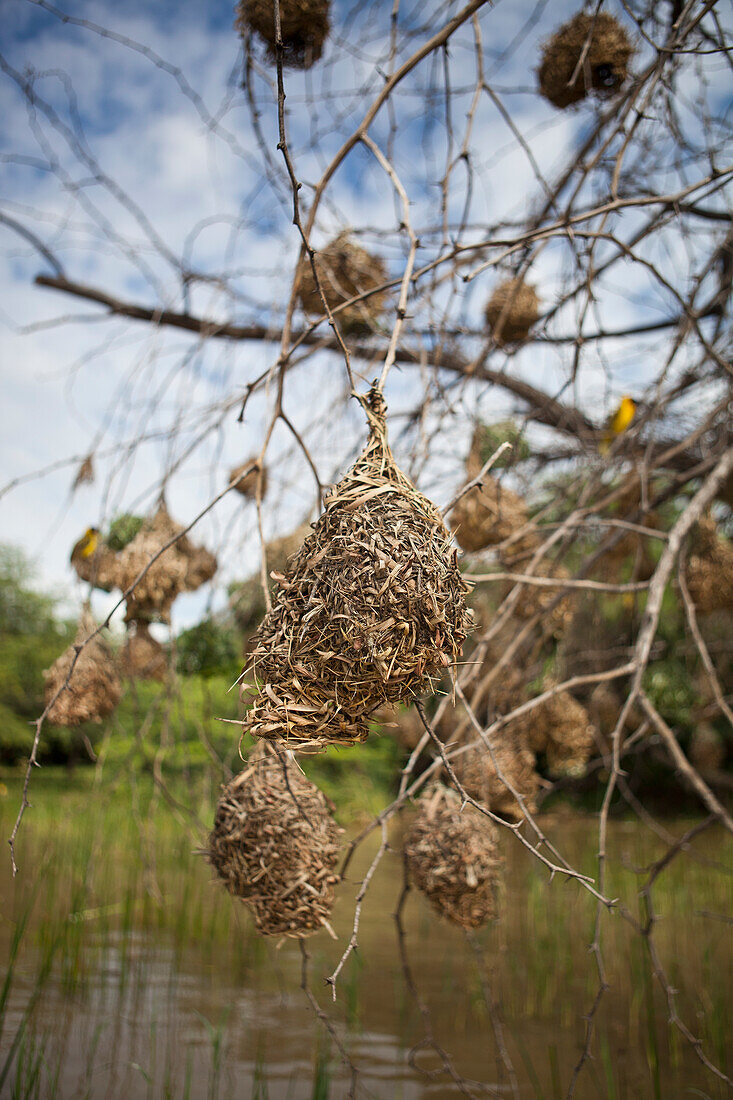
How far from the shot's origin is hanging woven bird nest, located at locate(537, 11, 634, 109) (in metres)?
2.22

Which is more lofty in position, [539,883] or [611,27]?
[611,27]

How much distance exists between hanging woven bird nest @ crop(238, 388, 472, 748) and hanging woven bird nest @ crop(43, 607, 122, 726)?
1.31 metres

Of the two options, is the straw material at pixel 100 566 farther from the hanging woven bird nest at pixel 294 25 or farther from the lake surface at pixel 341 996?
the hanging woven bird nest at pixel 294 25

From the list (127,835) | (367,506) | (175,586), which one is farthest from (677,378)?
(127,835)

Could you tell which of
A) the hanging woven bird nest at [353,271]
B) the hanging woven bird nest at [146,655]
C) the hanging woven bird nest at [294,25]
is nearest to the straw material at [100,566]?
the hanging woven bird nest at [146,655]

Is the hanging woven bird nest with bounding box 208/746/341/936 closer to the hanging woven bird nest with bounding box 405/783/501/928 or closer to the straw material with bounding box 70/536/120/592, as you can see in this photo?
the hanging woven bird nest with bounding box 405/783/501/928

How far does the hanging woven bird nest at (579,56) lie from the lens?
222 centimetres

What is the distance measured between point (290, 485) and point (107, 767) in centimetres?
799

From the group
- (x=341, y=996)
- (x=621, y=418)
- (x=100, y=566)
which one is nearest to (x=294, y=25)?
(x=100, y=566)

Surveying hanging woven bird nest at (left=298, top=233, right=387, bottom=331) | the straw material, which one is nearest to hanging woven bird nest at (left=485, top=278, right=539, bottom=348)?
hanging woven bird nest at (left=298, top=233, right=387, bottom=331)

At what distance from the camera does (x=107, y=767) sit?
31.2ft

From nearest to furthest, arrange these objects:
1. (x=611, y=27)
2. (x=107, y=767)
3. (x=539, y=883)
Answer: (x=611, y=27) < (x=539, y=883) < (x=107, y=767)

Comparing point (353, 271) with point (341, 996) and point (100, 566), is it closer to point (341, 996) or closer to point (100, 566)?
point (100, 566)

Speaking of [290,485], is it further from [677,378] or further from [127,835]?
[127,835]
